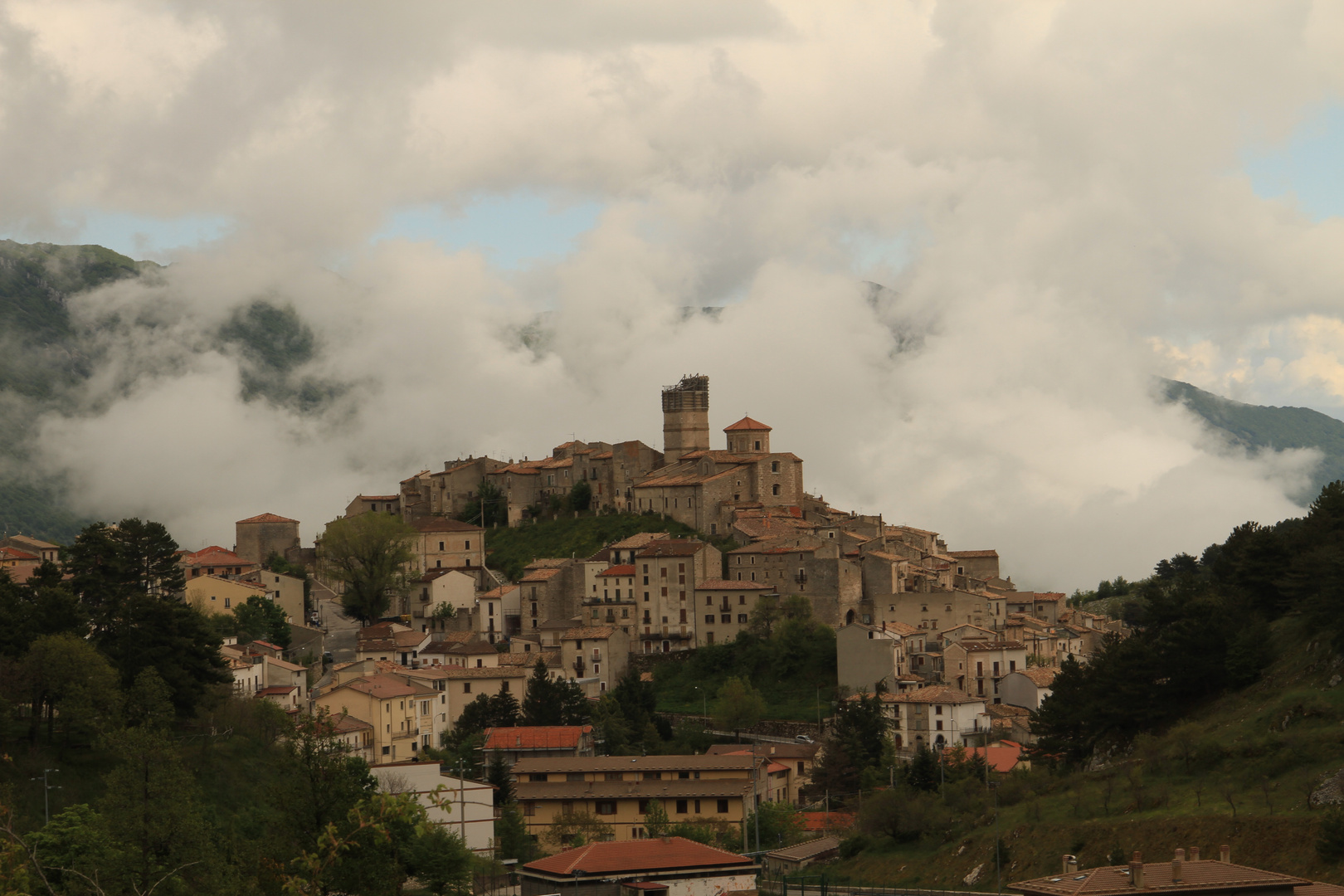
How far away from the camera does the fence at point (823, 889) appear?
151 ft

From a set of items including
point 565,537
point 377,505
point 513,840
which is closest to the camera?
point 513,840

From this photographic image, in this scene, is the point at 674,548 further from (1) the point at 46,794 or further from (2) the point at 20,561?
(1) the point at 46,794

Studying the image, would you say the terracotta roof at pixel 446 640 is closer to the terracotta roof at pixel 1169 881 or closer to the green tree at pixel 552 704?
the green tree at pixel 552 704

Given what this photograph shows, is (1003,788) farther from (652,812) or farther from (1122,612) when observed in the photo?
(1122,612)

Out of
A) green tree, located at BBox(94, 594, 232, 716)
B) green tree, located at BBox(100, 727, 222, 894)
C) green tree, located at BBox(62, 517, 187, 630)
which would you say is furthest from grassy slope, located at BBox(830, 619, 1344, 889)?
green tree, located at BBox(62, 517, 187, 630)

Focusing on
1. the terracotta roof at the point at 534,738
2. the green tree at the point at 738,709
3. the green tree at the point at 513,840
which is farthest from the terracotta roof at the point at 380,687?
the green tree at the point at 738,709

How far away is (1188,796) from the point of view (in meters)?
45.0

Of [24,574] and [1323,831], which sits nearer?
[1323,831]

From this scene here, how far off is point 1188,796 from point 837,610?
→ 4355cm

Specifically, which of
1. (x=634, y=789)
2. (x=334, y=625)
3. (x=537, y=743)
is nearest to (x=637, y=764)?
(x=634, y=789)

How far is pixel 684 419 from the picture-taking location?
111 metres

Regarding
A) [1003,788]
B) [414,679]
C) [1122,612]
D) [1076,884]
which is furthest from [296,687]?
[1122,612]

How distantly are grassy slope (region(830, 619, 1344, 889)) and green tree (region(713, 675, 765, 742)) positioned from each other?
940 inches

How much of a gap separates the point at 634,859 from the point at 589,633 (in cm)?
3890
